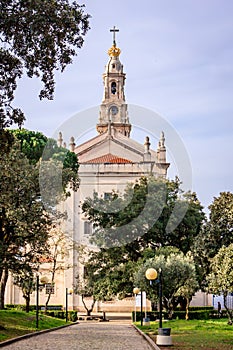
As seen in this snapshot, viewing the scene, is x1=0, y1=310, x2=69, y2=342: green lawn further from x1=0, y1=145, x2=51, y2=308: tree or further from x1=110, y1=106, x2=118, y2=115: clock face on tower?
x1=110, y1=106, x2=118, y2=115: clock face on tower

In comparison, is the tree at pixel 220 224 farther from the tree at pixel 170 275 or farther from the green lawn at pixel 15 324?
the green lawn at pixel 15 324

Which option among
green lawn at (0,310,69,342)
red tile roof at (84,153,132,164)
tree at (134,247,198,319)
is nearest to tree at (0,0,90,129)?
green lawn at (0,310,69,342)

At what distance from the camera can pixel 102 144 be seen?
7244cm

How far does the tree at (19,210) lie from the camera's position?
112 ft

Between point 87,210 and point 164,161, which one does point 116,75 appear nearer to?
point 164,161

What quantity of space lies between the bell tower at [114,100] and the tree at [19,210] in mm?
46771

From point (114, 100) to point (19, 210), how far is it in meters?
50.4

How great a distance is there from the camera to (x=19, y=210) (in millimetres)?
34906

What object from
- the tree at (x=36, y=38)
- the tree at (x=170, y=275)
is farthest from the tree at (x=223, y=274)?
the tree at (x=36, y=38)

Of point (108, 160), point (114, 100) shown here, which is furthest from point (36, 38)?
point (114, 100)

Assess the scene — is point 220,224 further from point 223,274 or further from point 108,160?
point 108,160

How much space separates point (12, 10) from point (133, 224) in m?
35.8

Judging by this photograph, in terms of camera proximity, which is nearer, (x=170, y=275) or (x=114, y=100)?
(x=170, y=275)

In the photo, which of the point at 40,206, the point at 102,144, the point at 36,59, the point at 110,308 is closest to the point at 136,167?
the point at 102,144
